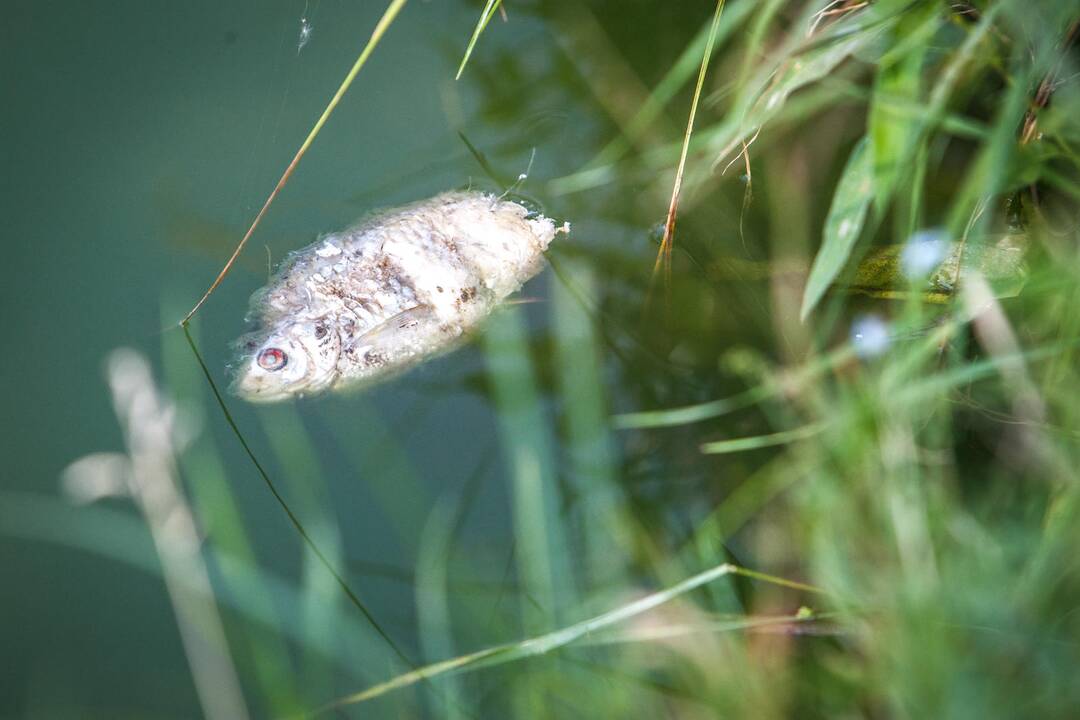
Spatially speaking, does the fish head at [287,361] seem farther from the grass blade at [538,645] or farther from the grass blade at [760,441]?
the grass blade at [760,441]

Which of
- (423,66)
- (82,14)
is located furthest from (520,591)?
(82,14)

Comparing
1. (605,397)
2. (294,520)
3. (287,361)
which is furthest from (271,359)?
(605,397)

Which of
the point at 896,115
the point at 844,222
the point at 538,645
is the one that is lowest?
the point at 538,645

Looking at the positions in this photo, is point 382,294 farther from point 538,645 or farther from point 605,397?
point 538,645

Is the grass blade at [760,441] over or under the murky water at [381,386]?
under

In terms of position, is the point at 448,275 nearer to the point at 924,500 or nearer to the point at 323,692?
the point at 323,692

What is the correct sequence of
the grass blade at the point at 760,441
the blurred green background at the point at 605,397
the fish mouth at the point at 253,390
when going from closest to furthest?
the blurred green background at the point at 605,397
the grass blade at the point at 760,441
the fish mouth at the point at 253,390

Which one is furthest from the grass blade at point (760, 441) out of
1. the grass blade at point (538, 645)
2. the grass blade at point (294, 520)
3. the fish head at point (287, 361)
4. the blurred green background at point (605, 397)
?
the fish head at point (287, 361)
